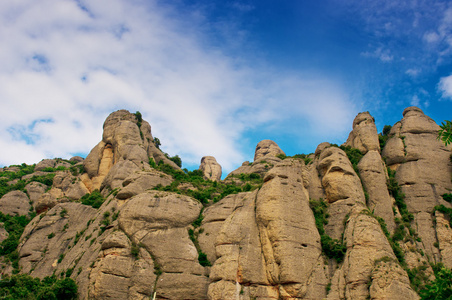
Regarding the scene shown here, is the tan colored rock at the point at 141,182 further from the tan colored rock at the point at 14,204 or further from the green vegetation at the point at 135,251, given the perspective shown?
the tan colored rock at the point at 14,204

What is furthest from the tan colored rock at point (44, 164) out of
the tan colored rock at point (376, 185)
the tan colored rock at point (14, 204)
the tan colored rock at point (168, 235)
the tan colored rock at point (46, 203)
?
the tan colored rock at point (376, 185)

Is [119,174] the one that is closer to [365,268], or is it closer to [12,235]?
[12,235]

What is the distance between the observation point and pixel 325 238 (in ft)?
138

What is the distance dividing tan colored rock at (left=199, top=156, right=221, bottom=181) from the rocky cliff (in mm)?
62403

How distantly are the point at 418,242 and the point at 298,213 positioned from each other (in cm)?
1453

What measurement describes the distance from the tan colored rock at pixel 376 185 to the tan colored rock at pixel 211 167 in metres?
75.8

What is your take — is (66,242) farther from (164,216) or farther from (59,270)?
(164,216)

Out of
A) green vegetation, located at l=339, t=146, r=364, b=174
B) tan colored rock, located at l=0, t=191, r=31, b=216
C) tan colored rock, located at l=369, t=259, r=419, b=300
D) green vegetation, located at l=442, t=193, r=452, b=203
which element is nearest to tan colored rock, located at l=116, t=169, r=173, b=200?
tan colored rock, located at l=0, t=191, r=31, b=216

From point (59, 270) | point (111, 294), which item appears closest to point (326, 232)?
A: point (111, 294)

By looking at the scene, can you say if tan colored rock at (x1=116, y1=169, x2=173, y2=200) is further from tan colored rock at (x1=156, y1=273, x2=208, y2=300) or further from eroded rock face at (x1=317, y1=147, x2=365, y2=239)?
eroded rock face at (x1=317, y1=147, x2=365, y2=239)

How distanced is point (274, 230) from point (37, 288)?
26559mm

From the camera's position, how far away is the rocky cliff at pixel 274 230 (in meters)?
37.4

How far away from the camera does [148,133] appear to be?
84312 mm

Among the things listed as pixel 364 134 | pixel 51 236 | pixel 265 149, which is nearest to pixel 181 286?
pixel 51 236
